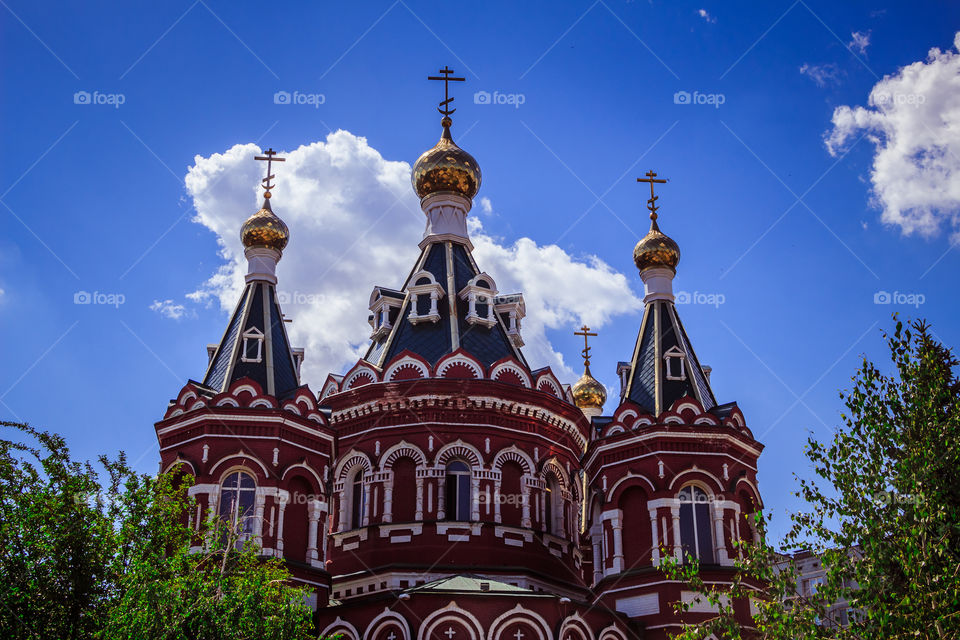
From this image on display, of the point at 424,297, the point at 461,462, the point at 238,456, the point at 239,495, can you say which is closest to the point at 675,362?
the point at 461,462

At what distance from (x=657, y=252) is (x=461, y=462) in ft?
26.1

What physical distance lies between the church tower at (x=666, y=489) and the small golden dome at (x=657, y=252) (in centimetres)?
305

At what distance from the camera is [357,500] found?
25953 millimetres

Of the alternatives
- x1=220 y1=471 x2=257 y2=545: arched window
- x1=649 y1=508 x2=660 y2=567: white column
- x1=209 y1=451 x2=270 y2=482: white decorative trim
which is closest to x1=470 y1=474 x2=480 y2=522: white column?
x1=649 y1=508 x2=660 y2=567: white column

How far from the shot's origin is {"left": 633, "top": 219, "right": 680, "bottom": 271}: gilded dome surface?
2880 cm

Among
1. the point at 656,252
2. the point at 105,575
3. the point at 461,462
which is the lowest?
the point at 105,575

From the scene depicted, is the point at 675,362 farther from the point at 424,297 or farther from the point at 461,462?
the point at 424,297

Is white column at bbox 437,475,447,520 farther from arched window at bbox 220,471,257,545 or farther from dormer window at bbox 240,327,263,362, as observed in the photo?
dormer window at bbox 240,327,263,362

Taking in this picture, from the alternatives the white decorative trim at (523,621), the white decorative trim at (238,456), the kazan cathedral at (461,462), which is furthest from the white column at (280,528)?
the white decorative trim at (523,621)

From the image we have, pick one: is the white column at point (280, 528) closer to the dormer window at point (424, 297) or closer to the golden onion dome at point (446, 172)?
Answer: the dormer window at point (424, 297)

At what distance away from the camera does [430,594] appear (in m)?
20.5

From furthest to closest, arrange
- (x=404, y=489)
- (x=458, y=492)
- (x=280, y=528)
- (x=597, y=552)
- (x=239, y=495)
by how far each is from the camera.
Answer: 1. (x=597, y=552)
2. (x=458, y=492)
3. (x=404, y=489)
4. (x=239, y=495)
5. (x=280, y=528)

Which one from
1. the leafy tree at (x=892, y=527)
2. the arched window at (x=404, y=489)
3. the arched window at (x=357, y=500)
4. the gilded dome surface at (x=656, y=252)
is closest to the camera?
the leafy tree at (x=892, y=527)

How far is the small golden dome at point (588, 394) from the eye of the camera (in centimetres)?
3731
